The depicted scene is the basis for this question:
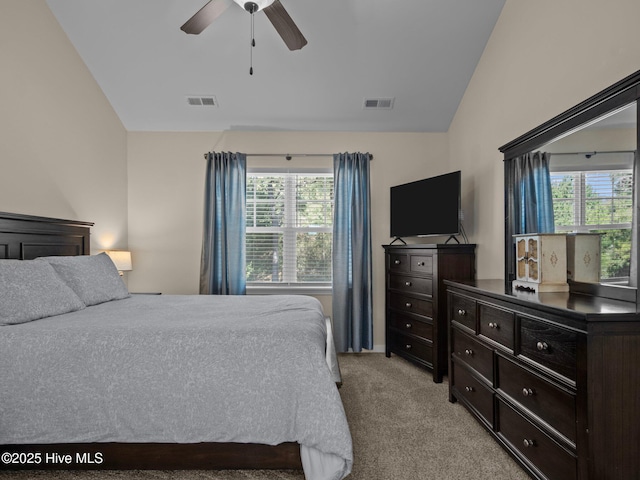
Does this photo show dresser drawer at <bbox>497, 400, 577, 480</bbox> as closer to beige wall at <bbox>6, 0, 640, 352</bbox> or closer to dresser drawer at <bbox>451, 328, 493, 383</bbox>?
dresser drawer at <bbox>451, 328, 493, 383</bbox>

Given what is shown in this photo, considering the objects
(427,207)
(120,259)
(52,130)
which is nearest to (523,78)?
(427,207)

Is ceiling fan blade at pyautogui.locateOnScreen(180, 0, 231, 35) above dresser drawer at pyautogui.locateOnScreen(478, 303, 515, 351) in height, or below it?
above

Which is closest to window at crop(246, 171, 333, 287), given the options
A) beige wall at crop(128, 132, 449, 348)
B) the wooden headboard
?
beige wall at crop(128, 132, 449, 348)

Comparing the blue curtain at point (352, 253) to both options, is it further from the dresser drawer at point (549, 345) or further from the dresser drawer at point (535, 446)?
the dresser drawer at point (549, 345)

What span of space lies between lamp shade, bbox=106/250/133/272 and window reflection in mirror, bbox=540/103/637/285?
3.82 metres

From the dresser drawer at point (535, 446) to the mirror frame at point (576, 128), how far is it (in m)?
0.71

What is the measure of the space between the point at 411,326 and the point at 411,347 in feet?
0.70

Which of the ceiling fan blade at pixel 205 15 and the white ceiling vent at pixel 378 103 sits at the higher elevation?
the white ceiling vent at pixel 378 103

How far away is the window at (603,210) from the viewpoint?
65.3 inches

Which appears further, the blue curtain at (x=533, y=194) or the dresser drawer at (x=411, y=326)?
the dresser drawer at (x=411, y=326)

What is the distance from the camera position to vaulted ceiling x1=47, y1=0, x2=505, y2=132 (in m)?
3.03

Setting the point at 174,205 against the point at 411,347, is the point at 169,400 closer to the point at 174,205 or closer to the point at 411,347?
the point at 411,347

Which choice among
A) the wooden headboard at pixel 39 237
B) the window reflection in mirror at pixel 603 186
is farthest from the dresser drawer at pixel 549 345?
the wooden headboard at pixel 39 237

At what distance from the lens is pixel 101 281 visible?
9.03 ft
